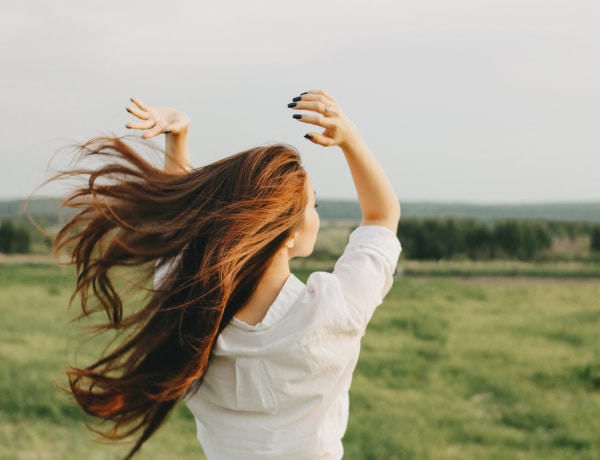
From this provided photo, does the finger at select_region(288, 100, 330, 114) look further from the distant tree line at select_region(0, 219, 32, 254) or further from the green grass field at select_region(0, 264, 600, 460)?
the distant tree line at select_region(0, 219, 32, 254)

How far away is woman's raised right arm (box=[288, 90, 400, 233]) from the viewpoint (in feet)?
5.40

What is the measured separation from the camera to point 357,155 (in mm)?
1788

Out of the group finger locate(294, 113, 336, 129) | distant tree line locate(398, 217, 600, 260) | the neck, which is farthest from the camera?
distant tree line locate(398, 217, 600, 260)

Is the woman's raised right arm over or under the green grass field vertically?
over

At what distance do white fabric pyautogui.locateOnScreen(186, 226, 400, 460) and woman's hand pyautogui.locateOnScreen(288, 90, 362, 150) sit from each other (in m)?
0.27

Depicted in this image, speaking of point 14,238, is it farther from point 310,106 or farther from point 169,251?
point 310,106

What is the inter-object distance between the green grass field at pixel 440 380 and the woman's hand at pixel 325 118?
130 inches

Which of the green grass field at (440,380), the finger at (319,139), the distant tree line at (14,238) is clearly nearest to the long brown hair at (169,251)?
the finger at (319,139)

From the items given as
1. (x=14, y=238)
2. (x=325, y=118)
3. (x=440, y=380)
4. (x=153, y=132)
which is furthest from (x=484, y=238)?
(x=325, y=118)

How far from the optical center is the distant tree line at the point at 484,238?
14.9 metres

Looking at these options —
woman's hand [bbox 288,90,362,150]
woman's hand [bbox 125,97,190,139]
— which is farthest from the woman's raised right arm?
woman's hand [bbox 125,97,190,139]

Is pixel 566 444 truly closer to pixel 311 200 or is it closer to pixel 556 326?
A: pixel 556 326

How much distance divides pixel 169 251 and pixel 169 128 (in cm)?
38

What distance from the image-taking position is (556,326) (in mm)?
10891
